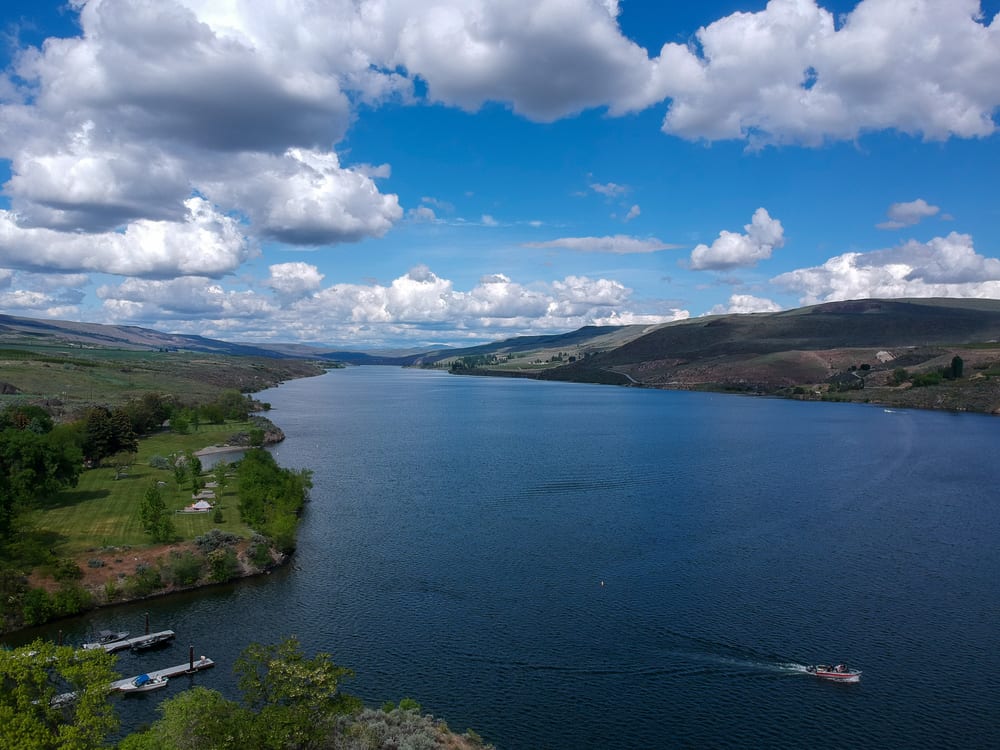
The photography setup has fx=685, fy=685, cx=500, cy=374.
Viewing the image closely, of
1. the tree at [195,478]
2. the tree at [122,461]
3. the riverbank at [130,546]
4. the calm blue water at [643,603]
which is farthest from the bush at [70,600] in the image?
the tree at [122,461]

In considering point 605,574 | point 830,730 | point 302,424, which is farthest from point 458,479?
point 302,424

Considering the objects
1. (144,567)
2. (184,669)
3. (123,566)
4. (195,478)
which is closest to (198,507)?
(195,478)

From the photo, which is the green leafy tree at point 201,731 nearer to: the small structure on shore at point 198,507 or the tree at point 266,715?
the tree at point 266,715

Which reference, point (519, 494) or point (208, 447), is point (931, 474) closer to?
point (519, 494)

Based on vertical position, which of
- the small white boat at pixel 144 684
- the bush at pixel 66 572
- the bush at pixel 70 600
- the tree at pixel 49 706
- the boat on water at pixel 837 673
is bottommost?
the small white boat at pixel 144 684

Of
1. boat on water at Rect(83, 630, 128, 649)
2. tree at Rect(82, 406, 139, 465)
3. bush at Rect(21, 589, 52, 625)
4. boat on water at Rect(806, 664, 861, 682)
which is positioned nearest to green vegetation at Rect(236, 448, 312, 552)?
boat on water at Rect(83, 630, 128, 649)

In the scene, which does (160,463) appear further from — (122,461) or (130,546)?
(130,546)

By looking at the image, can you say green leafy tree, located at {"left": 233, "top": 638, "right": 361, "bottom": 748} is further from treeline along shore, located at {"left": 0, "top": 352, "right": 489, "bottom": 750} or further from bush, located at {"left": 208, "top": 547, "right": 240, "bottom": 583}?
bush, located at {"left": 208, "top": 547, "right": 240, "bottom": 583}
